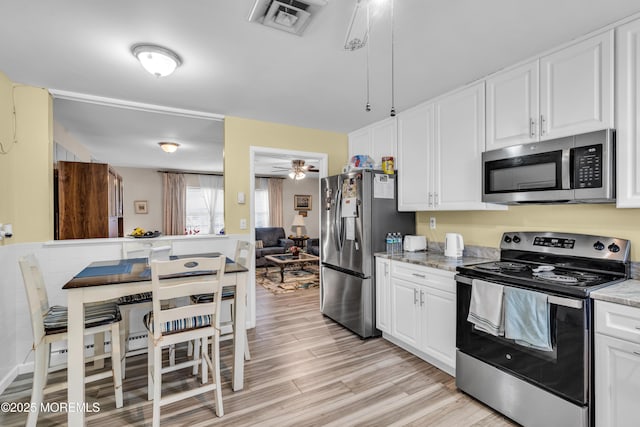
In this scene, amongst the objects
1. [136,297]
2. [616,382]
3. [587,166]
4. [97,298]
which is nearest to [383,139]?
[587,166]

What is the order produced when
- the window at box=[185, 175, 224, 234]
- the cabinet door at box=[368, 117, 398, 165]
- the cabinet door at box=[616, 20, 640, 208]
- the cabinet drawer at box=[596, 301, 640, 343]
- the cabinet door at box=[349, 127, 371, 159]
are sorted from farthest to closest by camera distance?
the window at box=[185, 175, 224, 234], the cabinet door at box=[349, 127, 371, 159], the cabinet door at box=[368, 117, 398, 165], the cabinet door at box=[616, 20, 640, 208], the cabinet drawer at box=[596, 301, 640, 343]

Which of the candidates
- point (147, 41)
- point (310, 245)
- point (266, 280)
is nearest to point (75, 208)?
point (147, 41)

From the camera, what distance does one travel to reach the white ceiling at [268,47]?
168 centimetres

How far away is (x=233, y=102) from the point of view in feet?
10.0

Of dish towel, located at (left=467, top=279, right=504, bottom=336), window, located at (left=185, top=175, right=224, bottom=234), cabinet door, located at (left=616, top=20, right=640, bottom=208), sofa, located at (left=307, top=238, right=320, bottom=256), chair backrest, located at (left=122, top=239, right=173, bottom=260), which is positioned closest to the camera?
cabinet door, located at (left=616, top=20, right=640, bottom=208)

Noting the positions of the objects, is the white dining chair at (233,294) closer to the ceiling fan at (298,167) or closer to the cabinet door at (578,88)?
the cabinet door at (578,88)

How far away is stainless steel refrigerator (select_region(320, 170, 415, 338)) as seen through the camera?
3.19 m

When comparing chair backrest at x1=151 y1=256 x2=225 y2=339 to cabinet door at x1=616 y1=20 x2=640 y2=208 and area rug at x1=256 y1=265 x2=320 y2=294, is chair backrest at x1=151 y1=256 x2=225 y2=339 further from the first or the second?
area rug at x1=256 y1=265 x2=320 y2=294

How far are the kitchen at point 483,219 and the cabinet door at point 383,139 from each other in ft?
0.59

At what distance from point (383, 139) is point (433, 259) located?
1.53 m

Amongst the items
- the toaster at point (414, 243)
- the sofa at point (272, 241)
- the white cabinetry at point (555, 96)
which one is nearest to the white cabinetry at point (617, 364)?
the white cabinetry at point (555, 96)

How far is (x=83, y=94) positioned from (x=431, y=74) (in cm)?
309

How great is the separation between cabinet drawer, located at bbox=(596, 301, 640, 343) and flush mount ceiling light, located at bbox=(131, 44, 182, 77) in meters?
2.95

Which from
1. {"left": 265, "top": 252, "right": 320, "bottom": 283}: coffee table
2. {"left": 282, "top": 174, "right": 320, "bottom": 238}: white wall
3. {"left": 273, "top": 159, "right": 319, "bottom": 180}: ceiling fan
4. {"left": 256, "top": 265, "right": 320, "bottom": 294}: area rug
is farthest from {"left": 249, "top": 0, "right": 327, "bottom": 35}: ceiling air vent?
{"left": 282, "top": 174, "right": 320, "bottom": 238}: white wall
